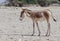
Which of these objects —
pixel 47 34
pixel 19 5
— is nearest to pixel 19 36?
pixel 47 34

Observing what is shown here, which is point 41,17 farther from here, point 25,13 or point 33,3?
point 33,3

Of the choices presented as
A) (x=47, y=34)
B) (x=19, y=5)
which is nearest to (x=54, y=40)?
(x=47, y=34)

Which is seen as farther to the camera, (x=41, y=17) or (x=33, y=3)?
(x=33, y=3)

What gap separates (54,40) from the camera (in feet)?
34.8

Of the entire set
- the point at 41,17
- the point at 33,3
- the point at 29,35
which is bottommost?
the point at 33,3

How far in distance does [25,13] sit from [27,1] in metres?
24.7

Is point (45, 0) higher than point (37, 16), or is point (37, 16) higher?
point (37, 16)

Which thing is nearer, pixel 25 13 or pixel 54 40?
pixel 54 40

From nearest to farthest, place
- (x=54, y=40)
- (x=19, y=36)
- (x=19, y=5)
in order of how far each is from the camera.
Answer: (x=54, y=40)
(x=19, y=36)
(x=19, y=5)

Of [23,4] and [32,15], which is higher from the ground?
[32,15]

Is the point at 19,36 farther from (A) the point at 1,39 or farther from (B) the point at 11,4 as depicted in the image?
(B) the point at 11,4

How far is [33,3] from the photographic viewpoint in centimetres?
3591

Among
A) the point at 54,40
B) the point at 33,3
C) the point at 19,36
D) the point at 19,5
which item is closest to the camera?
the point at 54,40

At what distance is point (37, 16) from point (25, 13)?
54 centimetres
